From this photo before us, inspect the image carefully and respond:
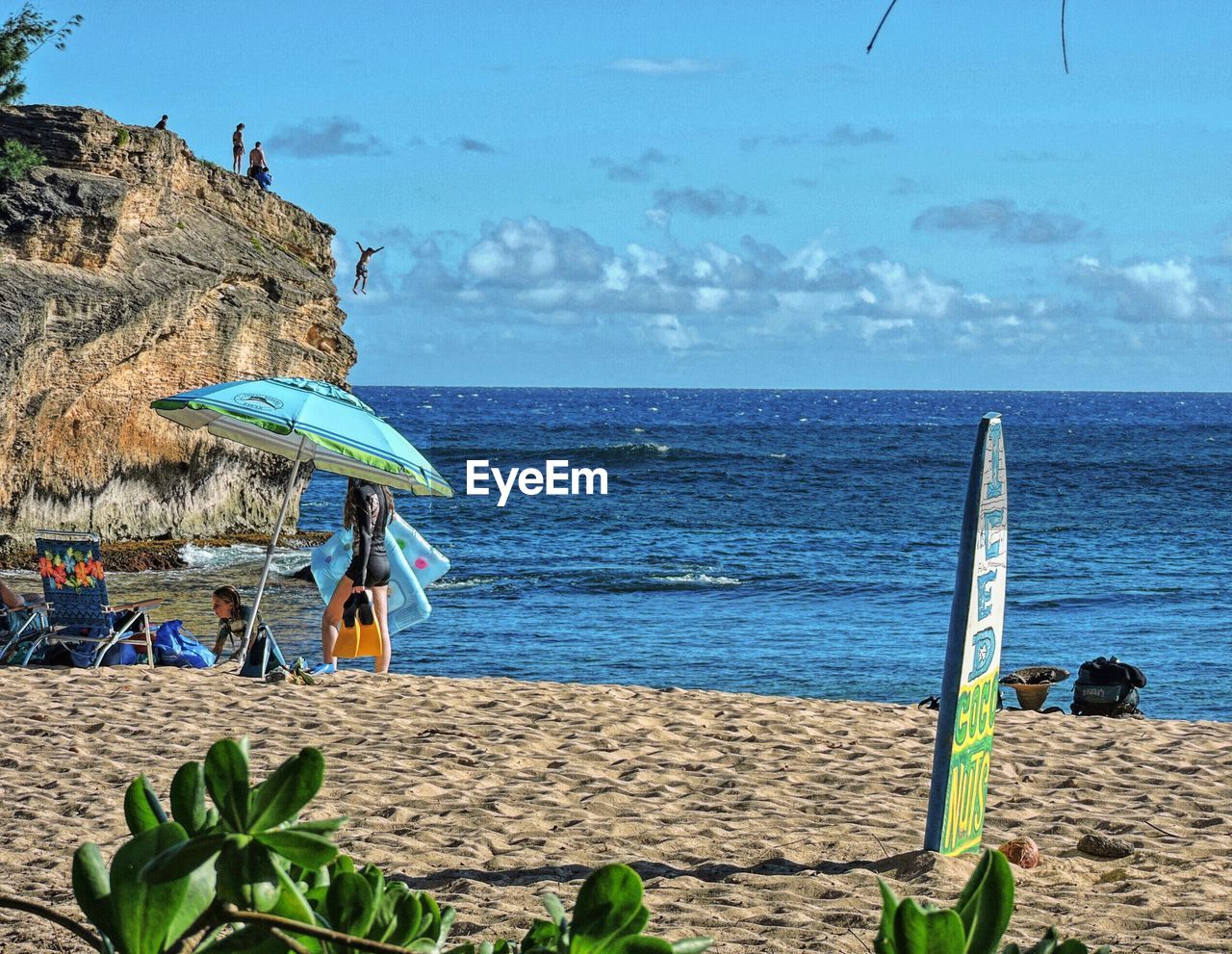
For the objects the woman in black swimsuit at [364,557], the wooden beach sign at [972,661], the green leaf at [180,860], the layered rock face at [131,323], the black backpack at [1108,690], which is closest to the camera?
the green leaf at [180,860]

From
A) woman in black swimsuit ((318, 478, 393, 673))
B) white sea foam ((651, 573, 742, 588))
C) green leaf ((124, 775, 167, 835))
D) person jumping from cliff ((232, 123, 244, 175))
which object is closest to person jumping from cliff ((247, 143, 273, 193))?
person jumping from cliff ((232, 123, 244, 175))

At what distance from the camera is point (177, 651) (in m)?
10.2

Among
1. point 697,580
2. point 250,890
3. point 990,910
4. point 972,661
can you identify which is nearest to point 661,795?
point 972,661

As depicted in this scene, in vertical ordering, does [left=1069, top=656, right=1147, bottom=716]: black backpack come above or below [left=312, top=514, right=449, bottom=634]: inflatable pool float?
below

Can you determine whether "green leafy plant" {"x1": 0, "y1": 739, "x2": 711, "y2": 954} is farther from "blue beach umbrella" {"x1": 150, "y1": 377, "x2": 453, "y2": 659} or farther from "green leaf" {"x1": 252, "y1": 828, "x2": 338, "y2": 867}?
"blue beach umbrella" {"x1": 150, "y1": 377, "x2": 453, "y2": 659}

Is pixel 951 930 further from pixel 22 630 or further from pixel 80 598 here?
pixel 22 630

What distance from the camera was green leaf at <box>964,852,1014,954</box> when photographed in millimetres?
1532

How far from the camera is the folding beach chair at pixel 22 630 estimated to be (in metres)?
9.95

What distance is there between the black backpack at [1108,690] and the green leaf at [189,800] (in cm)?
914

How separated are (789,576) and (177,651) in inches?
553

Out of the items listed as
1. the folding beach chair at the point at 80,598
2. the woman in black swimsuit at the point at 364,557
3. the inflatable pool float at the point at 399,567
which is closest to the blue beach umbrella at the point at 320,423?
the woman in black swimsuit at the point at 364,557

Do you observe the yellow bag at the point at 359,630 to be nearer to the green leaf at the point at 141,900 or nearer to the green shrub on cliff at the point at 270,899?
the green shrub on cliff at the point at 270,899

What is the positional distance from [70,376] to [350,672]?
45.5 ft

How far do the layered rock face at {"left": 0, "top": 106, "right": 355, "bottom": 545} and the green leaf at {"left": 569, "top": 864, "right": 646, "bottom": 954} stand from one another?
20388 millimetres
